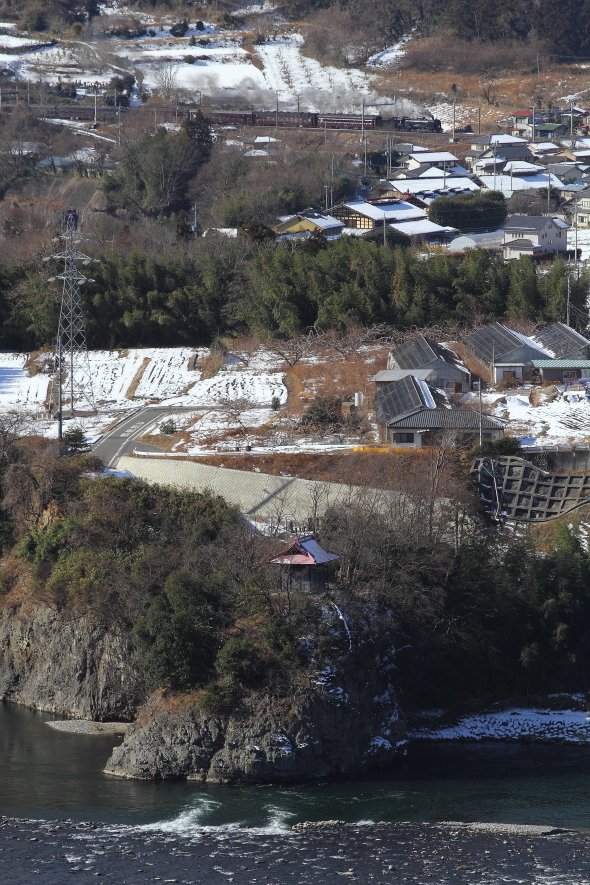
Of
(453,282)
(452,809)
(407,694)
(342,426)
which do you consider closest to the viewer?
(452,809)

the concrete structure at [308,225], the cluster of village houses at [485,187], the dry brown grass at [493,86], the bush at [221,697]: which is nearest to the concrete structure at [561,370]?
the cluster of village houses at [485,187]

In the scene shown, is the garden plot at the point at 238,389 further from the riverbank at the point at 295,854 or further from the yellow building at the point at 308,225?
the riverbank at the point at 295,854

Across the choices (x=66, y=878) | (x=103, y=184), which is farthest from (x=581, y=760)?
(x=103, y=184)

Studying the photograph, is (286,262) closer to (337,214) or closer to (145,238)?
(145,238)

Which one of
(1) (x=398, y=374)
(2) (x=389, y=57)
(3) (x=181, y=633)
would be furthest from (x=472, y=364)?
(2) (x=389, y=57)

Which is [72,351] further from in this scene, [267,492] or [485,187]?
[485,187]
